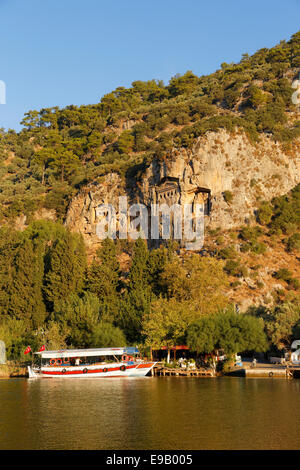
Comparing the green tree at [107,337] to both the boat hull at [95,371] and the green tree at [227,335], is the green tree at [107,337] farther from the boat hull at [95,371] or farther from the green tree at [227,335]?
the green tree at [227,335]

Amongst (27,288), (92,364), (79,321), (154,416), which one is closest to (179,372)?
(92,364)

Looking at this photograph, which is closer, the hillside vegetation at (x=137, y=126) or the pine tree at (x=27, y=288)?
the pine tree at (x=27, y=288)

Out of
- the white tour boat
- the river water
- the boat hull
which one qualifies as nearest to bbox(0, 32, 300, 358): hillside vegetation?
the white tour boat

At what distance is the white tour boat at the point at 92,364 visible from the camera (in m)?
52.8

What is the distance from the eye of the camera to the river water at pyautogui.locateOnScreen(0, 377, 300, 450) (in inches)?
920

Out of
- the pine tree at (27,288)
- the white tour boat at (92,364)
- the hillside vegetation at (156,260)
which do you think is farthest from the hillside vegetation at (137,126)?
the white tour boat at (92,364)

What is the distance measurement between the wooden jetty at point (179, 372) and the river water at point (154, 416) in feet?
24.4

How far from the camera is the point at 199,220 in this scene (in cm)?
7806

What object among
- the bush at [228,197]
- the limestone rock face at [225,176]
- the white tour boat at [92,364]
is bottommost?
the white tour boat at [92,364]

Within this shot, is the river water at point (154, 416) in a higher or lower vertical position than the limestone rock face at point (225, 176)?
lower

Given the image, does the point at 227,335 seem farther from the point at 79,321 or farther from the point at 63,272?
the point at 63,272

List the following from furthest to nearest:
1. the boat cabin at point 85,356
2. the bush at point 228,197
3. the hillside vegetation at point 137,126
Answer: the hillside vegetation at point 137,126 → the bush at point 228,197 → the boat cabin at point 85,356

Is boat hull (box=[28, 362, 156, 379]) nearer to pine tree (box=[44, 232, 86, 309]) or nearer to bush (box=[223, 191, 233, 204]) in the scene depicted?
pine tree (box=[44, 232, 86, 309])

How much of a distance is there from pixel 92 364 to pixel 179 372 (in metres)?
9.24
